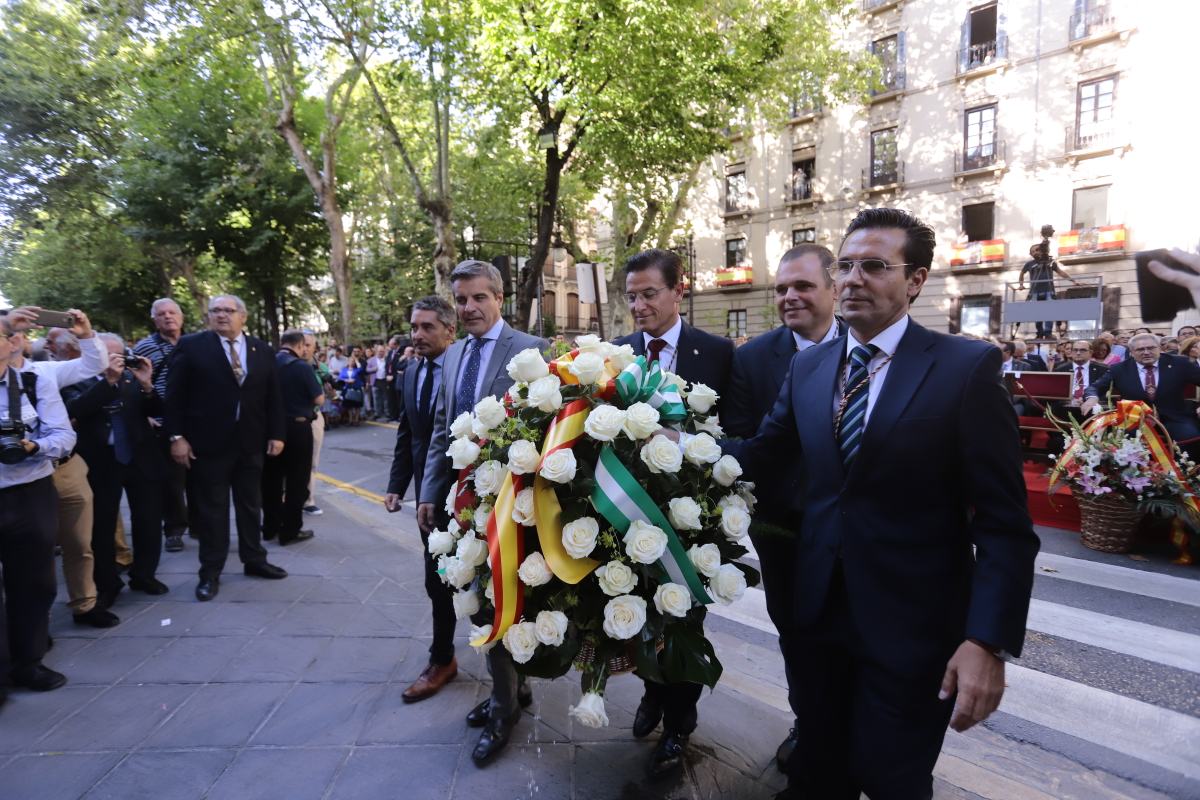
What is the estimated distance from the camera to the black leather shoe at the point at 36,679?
11.1ft

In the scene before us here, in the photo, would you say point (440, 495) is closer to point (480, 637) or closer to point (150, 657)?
point (480, 637)

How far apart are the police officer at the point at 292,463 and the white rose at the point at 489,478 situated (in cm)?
458

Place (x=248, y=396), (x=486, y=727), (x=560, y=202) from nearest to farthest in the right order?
(x=486, y=727) → (x=248, y=396) → (x=560, y=202)

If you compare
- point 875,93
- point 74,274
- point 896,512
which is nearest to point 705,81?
point 896,512

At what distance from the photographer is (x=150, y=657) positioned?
3.73 metres

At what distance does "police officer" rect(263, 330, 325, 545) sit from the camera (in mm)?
6055

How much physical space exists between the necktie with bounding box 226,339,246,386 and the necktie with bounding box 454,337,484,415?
9.10 feet

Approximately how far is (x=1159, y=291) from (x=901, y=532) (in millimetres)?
1461

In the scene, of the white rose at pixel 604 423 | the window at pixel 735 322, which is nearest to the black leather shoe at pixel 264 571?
the white rose at pixel 604 423

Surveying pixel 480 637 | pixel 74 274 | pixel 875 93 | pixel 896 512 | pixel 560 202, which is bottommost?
pixel 480 637

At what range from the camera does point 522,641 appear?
187cm

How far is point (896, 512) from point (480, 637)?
4.26 ft

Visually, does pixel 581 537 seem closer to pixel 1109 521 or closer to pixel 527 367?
pixel 527 367

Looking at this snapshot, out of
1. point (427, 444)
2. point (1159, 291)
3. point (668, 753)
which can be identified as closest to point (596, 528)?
point (668, 753)
